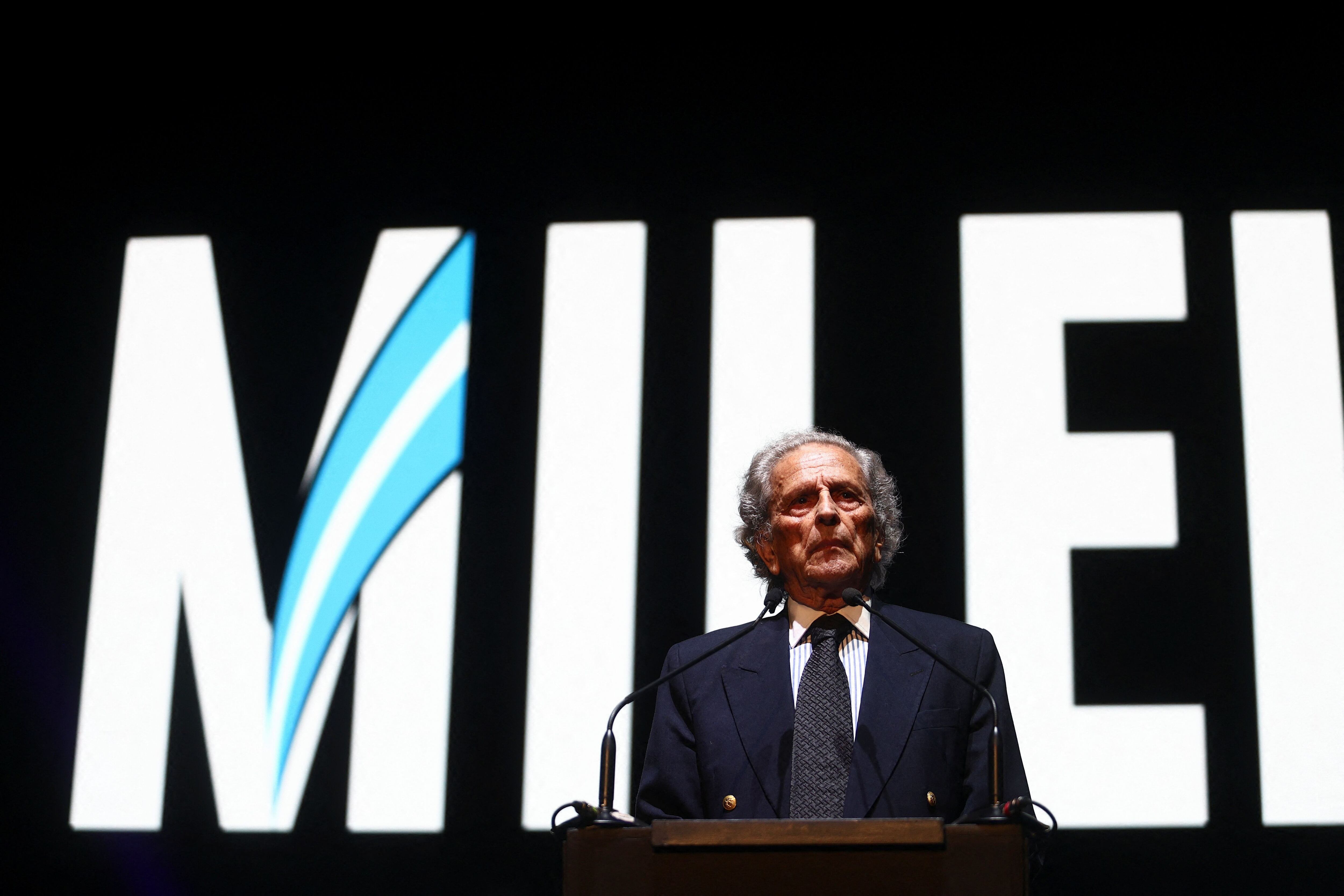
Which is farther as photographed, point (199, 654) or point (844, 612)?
point (199, 654)

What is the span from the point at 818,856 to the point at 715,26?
2.53 meters

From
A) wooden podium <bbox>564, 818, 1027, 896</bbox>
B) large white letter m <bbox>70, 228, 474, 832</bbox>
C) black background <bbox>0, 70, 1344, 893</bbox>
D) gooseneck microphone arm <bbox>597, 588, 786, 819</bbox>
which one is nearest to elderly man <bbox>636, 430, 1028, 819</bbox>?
gooseneck microphone arm <bbox>597, 588, 786, 819</bbox>

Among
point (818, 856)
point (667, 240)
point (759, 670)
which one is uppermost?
point (667, 240)

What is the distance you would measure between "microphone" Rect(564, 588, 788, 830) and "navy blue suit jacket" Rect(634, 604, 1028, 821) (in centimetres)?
7

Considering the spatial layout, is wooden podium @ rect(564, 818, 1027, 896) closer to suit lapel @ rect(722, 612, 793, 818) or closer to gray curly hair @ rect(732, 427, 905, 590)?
suit lapel @ rect(722, 612, 793, 818)

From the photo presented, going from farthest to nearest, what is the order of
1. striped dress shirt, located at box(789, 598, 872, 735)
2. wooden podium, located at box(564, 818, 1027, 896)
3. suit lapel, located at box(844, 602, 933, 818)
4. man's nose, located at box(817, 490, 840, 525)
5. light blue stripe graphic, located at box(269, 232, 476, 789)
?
1. light blue stripe graphic, located at box(269, 232, 476, 789)
2. man's nose, located at box(817, 490, 840, 525)
3. striped dress shirt, located at box(789, 598, 872, 735)
4. suit lapel, located at box(844, 602, 933, 818)
5. wooden podium, located at box(564, 818, 1027, 896)

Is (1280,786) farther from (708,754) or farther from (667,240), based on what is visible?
(667,240)

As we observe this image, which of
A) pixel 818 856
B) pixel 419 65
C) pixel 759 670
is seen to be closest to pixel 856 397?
pixel 759 670

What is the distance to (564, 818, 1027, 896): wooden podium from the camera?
53.3 inches

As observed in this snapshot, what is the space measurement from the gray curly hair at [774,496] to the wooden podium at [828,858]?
0.82 m

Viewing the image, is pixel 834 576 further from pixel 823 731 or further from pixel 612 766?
pixel 612 766

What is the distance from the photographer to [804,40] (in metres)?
3.33

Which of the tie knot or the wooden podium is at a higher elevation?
the tie knot

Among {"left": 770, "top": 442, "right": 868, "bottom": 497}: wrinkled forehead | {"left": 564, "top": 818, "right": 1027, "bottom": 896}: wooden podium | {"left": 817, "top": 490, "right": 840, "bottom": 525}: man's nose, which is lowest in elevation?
{"left": 564, "top": 818, "right": 1027, "bottom": 896}: wooden podium
